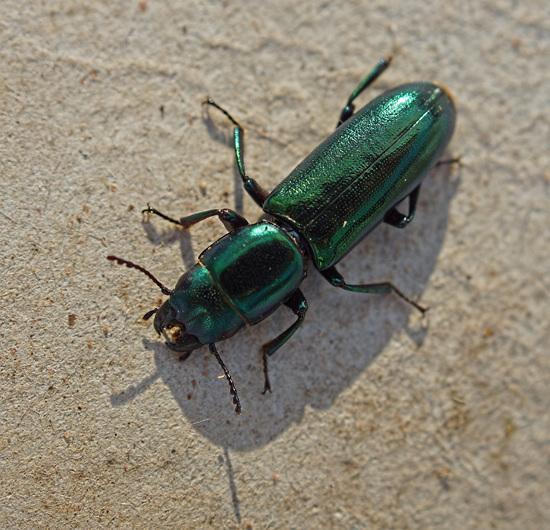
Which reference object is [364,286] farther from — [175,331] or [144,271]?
[144,271]

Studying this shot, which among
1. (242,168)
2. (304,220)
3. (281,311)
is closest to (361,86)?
(242,168)

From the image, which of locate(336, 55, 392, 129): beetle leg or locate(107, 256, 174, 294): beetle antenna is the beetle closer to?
locate(107, 256, 174, 294): beetle antenna

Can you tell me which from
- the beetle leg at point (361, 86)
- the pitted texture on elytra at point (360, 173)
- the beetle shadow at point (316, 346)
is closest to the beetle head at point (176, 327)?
the beetle shadow at point (316, 346)

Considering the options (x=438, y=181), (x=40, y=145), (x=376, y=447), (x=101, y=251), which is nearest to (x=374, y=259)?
(x=438, y=181)

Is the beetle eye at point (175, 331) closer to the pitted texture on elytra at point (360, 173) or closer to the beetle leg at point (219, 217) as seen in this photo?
the beetle leg at point (219, 217)

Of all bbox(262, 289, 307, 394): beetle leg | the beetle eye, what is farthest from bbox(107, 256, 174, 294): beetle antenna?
bbox(262, 289, 307, 394): beetle leg

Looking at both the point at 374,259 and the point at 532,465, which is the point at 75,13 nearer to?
the point at 374,259
